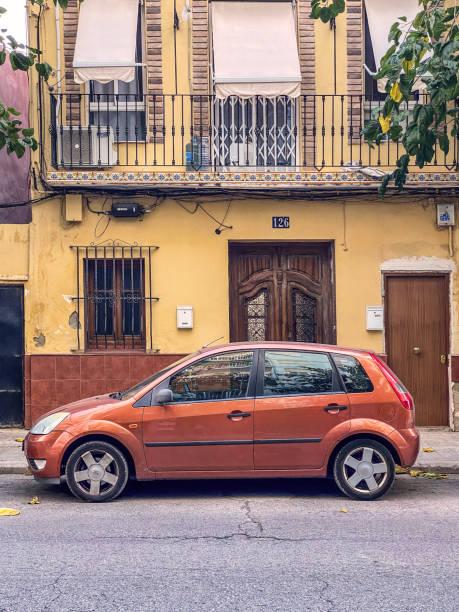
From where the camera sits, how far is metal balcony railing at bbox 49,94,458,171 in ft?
39.6

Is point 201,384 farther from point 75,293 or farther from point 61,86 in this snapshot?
point 61,86

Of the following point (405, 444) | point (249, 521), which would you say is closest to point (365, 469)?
point (405, 444)

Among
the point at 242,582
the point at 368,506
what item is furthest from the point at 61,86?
the point at 242,582

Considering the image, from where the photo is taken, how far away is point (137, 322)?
1216cm

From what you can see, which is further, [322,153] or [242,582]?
[322,153]

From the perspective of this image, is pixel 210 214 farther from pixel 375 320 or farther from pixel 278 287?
pixel 375 320

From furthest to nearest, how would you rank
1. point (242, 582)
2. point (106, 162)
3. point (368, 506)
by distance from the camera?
point (106, 162) → point (368, 506) → point (242, 582)

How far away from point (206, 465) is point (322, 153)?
628 cm

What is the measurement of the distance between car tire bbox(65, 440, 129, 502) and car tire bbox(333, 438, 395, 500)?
218 cm

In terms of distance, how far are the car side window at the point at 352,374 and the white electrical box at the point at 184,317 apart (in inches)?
174

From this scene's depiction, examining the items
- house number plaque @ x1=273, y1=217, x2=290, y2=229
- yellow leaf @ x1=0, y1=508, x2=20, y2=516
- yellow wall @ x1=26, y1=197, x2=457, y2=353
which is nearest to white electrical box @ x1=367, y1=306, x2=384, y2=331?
yellow wall @ x1=26, y1=197, x2=457, y2=353

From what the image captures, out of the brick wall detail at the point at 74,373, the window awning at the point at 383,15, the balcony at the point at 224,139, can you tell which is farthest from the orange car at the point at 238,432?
the window awning at the point at 383,15

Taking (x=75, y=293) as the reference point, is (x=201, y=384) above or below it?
below

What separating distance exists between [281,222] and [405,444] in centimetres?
529
